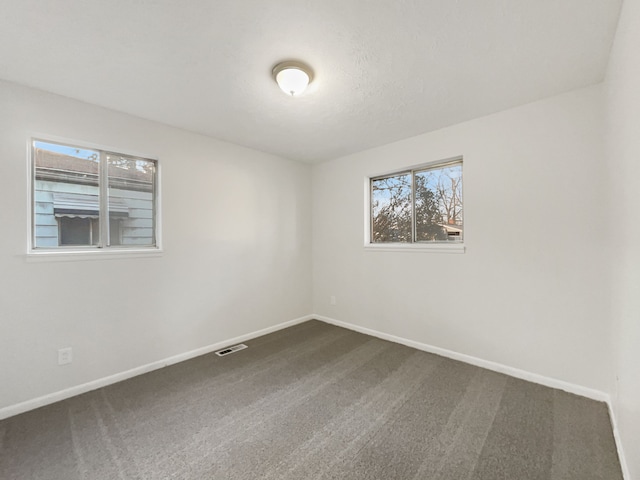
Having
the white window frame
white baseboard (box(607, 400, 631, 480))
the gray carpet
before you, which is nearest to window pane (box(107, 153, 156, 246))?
the gray carpet

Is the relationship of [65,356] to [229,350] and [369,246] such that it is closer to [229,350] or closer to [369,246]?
[229,350]

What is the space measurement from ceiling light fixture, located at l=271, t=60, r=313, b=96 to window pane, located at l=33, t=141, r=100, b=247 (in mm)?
1879

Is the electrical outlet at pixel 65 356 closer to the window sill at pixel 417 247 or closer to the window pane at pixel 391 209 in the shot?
the window sill at pixel 417 247

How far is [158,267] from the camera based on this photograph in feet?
8.82

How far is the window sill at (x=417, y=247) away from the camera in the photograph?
2782 mm

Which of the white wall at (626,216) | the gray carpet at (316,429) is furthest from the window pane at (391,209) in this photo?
the white wall at (626,216)

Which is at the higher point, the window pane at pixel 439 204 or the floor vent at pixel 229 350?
the window pane at pixel 439 204

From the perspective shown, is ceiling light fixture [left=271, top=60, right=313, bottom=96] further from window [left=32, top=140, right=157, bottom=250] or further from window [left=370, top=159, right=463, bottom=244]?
window [left=370, top=159, right=463, bottom=244]

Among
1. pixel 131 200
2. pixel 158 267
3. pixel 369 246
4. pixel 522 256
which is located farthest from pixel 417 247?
pixel 131 200

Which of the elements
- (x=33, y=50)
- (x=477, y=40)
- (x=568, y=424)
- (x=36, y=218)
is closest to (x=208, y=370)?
(x=36, y=218)

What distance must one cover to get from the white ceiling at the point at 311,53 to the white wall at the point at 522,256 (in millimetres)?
331

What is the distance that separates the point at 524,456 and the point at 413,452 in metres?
0.64

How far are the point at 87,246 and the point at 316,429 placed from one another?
247cm

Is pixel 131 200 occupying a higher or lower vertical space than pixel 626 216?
higher
